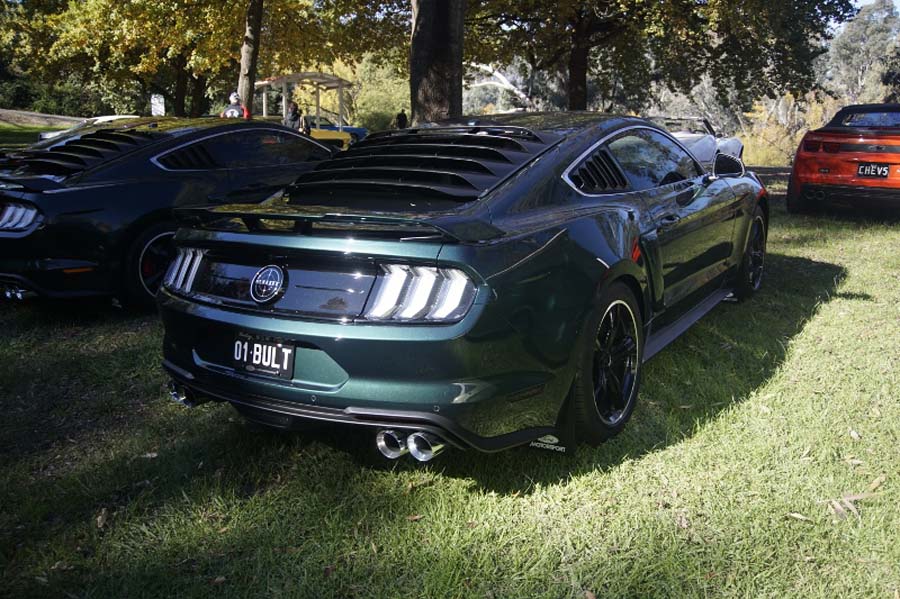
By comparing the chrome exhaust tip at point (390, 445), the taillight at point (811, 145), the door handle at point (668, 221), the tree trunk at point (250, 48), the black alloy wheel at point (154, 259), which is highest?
the tree trunk at point (250, 48)

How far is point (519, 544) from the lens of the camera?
2.69 metres

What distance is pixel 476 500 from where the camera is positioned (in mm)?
2979

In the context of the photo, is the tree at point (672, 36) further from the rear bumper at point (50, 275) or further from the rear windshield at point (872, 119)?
the rear bumper at point (50, 275)

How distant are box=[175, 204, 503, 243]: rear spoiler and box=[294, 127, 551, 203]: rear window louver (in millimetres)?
459

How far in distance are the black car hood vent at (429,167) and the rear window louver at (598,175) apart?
0.21 meters

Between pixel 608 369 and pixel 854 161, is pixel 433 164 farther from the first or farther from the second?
pixel 854 161

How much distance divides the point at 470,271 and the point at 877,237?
771cm

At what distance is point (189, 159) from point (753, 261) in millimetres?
4536

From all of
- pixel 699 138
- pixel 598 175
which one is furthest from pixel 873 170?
pixel 598 175

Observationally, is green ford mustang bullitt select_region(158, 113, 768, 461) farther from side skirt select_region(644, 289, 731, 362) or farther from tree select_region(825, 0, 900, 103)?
tree select_region(825, 0, 900, 103)

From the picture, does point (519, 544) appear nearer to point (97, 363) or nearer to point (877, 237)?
point (97, 363)

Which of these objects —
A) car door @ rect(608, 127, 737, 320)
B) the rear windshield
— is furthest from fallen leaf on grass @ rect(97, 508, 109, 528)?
the rear windshield

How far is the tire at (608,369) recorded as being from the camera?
308 centimetres

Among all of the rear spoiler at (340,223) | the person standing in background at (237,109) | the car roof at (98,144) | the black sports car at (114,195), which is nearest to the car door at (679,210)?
the rear spoiler at (340,223)
